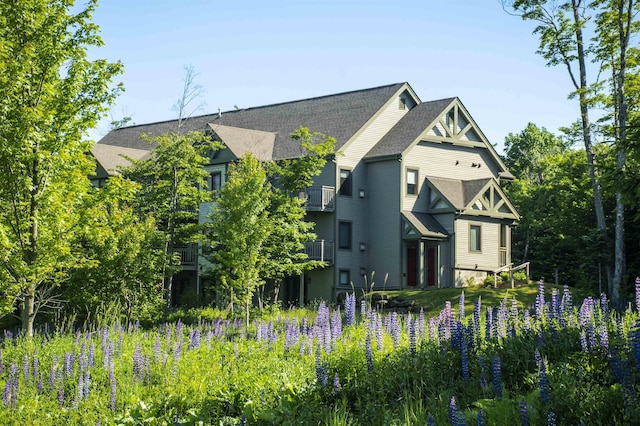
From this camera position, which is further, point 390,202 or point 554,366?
point 390,202

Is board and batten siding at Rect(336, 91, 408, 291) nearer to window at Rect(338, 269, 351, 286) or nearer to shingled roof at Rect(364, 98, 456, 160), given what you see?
window at Rect(338, 269, 351, 286)

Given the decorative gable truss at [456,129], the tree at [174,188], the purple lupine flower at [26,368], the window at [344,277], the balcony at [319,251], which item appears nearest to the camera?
the purple lupine flower at [26,368]

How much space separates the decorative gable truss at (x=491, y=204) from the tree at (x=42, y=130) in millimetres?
23139

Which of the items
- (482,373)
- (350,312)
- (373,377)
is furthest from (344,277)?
(482,373)

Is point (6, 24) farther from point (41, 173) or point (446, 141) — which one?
point (446, 141)

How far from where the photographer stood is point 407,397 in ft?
29.3

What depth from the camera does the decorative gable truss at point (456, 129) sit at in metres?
38.0

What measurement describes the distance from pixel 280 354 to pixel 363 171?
25196 mm

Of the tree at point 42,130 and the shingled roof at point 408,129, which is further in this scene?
the shingled roof at point 408,129

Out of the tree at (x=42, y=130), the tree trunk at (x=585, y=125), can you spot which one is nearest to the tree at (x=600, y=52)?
the tree trunk at (x=585, y=125)

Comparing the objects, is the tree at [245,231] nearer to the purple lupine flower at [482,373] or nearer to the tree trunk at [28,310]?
the tree trunk at [28,310]

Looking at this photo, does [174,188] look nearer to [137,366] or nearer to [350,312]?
[137,366]

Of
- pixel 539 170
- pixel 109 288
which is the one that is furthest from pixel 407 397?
pixel 539 170

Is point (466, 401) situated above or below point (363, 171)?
below
